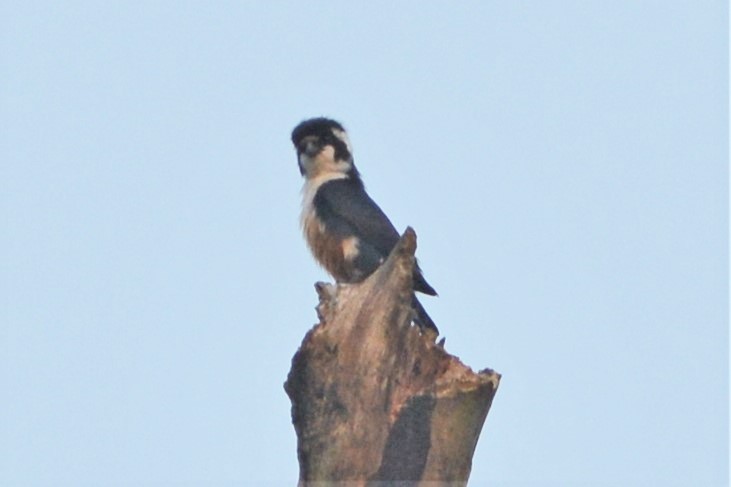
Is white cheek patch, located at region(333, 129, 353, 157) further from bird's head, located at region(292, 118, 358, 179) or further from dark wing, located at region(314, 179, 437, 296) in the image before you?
dark wing, located at region(314, 179, 437, 296)

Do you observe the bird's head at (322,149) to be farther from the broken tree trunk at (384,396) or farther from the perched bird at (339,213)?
the broken tree trunk at (384,396)

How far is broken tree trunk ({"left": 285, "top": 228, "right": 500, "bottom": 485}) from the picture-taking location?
5805 mm

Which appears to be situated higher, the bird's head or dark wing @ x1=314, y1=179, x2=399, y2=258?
the bird's head

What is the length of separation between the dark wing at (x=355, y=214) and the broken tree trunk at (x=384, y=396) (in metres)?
2.80

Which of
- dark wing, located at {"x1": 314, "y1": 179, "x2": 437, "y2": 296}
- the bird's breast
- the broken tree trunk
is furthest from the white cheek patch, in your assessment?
the broken tree trunk

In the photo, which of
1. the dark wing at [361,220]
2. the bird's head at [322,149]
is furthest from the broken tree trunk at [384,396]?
the bird's head at [322,149]

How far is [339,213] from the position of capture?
9141 mm

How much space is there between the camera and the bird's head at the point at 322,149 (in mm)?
9789

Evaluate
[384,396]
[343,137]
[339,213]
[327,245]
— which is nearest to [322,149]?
[343,137]

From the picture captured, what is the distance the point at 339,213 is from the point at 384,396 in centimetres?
338

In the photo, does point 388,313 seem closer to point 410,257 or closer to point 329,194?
point 410,257

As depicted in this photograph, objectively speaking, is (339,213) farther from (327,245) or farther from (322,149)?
(322,149)

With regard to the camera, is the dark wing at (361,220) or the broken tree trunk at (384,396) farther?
the dark wing at (361,220)

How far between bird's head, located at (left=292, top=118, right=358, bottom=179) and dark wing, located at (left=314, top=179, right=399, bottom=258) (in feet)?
0.87
